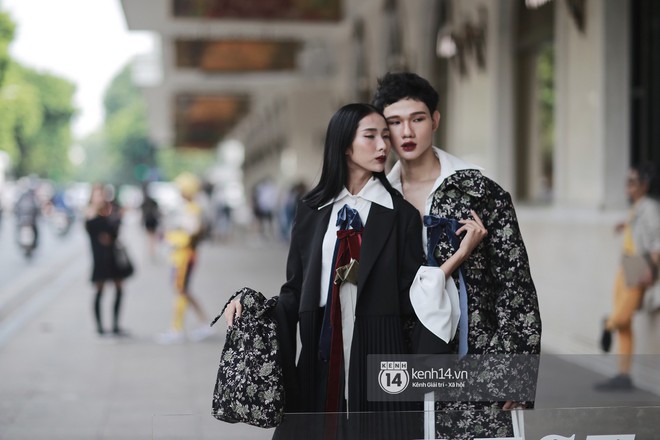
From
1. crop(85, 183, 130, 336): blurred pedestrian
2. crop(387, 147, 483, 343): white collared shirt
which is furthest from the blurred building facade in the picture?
crop(387, 147, 483, 343): white collared shirt

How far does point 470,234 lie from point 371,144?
44cm

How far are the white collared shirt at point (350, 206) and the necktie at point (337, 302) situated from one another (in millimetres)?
24

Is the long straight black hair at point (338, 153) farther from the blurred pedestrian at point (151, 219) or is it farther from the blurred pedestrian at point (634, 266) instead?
the blurred pedestrian at point (151, 219)

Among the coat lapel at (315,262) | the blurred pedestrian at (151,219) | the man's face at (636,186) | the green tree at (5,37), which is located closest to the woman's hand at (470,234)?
the coat lapel at (315,262)

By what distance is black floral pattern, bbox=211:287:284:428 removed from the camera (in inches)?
135

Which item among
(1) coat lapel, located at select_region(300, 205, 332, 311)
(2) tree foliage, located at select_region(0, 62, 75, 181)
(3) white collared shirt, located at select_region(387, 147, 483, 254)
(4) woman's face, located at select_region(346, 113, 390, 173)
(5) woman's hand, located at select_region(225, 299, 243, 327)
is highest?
(2) tree foliage, located at select_region(0, 62, 75, 181)

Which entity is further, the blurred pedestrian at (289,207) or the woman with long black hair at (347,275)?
the blurred pedestrian at (289,207)

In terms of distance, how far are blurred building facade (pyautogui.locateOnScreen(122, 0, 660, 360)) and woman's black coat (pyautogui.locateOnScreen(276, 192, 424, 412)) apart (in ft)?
17.5

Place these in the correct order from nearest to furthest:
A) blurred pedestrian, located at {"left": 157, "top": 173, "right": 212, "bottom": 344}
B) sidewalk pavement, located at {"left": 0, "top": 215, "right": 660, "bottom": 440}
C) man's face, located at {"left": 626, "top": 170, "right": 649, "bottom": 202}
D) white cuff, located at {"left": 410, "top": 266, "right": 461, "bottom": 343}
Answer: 1. white cuff, located at {"left": 410, "top": 266, "right": 461, "bottom": 343}
2. sidewalk pavement, located at {"left": 0, "top": 215, "right": 660, "bottom": 440}
3. man's face, located at {"left": 626, "top": 170, "right": 649, "bottom": 202}
4. blurred pedestrian, located at {"left": 157, "top": 173, "right": 212, "bottom": 344}

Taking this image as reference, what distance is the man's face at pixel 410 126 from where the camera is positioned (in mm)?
3596

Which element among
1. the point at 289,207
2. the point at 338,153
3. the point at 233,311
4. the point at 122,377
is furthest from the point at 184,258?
the point at 289,207

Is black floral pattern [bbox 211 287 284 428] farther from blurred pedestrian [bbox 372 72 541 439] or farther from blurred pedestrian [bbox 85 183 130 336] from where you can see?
blurred pedestrian [bbox 85 183 130 336]

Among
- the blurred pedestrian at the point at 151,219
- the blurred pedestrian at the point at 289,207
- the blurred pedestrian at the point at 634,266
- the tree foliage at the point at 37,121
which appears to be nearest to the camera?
the blurred pedestrian at the point at 634,266

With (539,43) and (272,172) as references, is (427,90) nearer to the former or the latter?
(539,43)
